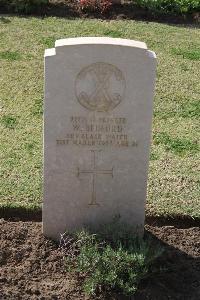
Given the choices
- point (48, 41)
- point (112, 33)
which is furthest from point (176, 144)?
point (112, 33)

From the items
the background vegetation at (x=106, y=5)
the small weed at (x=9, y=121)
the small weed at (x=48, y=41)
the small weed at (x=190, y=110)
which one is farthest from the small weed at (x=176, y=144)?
the background vegetation at (x=106, y=5)

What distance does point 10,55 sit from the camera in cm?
905

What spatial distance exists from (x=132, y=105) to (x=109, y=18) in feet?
19.7

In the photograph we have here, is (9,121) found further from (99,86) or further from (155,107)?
(99,86)

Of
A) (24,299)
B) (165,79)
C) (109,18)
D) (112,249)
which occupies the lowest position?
(24,299)

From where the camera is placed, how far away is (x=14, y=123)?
7320 mm

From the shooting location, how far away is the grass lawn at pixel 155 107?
6.19 meters

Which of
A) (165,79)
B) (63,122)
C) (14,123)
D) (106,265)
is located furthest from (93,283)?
(165,79)

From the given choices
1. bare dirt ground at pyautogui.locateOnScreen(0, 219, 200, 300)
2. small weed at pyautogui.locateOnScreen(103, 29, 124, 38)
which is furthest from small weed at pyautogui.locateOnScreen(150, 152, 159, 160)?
small weed at pyautogui.locateOnScreen(103, 29, 124, 38)

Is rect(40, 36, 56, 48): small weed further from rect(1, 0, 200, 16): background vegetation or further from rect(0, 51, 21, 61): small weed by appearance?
rect(1, 0, 200, 16): background vegetation

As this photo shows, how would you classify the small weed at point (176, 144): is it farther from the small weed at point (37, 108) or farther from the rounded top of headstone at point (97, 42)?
the rounded top of headstone at point (97, 42)

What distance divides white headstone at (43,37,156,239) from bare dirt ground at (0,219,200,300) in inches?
9.4

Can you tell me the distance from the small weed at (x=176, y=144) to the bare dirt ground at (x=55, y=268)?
Answer: 150cm

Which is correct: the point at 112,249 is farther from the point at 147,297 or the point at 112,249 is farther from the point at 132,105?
the point at 132,105
